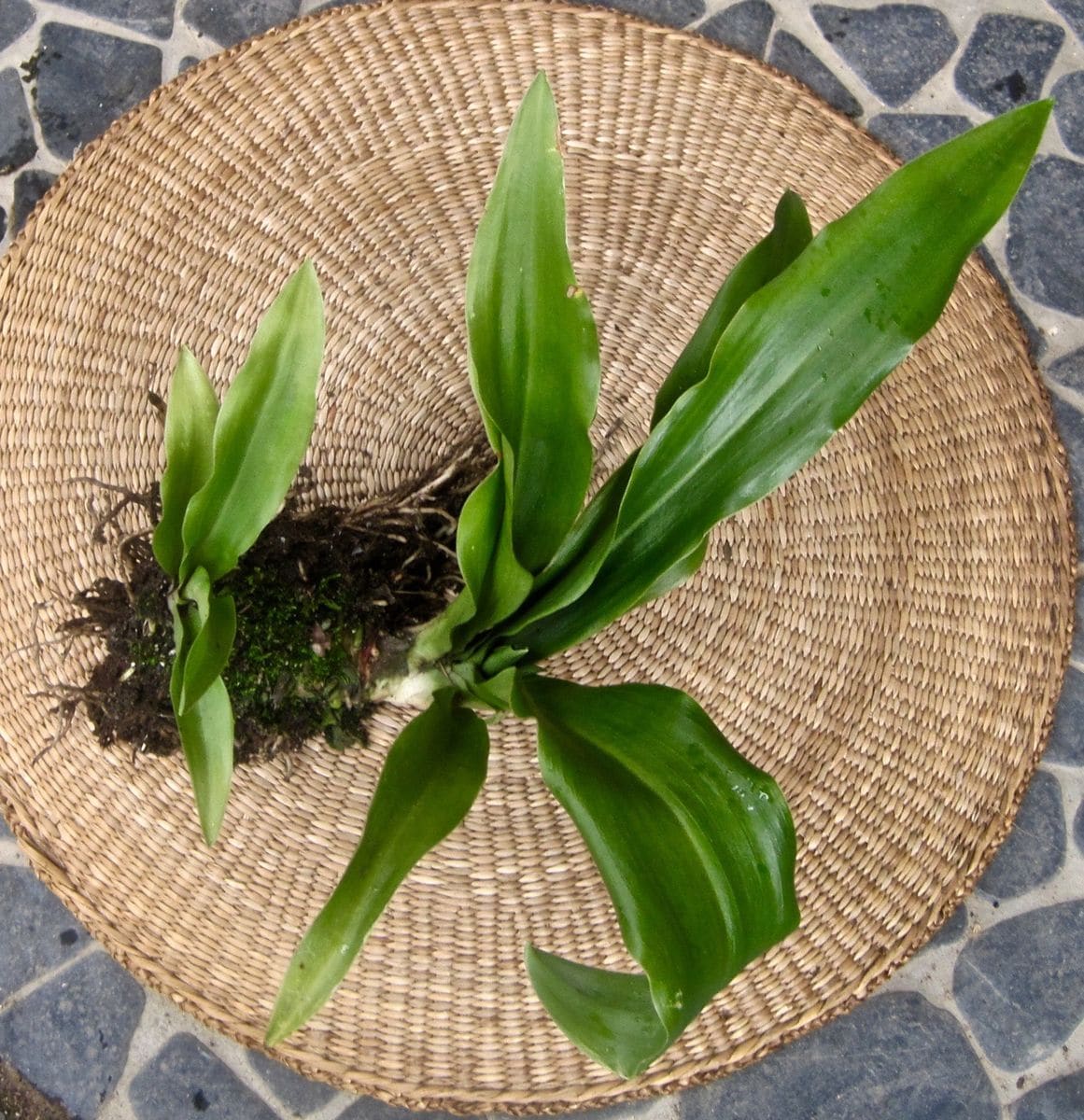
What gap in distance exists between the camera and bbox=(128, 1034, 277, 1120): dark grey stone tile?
1050 millimetres

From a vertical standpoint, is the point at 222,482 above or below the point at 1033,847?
above

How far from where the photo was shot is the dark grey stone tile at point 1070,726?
105 centimetres

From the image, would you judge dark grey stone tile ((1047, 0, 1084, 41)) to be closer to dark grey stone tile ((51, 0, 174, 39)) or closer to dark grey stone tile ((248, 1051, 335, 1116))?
dark grey stone tile ((51, 0, 174, 39))

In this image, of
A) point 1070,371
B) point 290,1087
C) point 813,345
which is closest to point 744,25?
point 1070,371

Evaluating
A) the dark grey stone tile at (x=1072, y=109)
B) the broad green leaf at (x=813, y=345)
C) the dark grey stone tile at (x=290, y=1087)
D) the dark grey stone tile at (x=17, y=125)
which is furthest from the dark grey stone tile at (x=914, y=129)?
the dark grey stone tile at (x=290, y=1087)

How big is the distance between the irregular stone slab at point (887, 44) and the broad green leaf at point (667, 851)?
2.76 ft

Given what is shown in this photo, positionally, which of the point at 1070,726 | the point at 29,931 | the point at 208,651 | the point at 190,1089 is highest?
the point at 208,651

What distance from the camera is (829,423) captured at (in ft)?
1.70

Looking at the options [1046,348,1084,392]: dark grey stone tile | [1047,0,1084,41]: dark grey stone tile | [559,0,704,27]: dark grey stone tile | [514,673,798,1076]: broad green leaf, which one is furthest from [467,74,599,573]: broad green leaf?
[1047,0,1084,41]: dark grey stone tile

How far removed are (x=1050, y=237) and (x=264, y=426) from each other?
913 mm

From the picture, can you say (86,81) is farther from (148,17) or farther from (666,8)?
(666,8)

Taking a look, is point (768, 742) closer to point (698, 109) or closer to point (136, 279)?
point (698, 109)

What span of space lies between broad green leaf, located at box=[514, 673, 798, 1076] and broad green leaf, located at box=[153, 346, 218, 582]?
0.75 feet

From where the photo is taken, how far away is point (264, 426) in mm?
547
